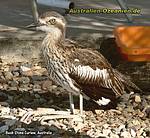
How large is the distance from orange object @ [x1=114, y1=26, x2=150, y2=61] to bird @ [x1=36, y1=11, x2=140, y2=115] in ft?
0.76

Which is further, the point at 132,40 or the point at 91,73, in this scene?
the point at 132,40

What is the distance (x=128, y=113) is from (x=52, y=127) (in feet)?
2.45

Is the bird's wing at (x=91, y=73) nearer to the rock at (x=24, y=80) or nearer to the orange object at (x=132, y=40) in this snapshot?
the orange object at (x=132, y=40)

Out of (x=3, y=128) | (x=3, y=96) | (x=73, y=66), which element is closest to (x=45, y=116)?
(x=3, y=128)

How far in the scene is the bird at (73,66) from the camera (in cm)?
469

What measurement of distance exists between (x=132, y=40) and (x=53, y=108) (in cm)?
104

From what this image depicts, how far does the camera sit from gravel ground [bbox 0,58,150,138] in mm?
4770

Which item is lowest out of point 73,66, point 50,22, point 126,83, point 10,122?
point 10,122

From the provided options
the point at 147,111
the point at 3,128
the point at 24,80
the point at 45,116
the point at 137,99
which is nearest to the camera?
the point at 3,128

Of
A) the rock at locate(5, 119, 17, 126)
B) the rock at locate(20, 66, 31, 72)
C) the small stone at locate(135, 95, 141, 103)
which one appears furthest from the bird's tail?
the rock at locate(20, 66, 31, 72)

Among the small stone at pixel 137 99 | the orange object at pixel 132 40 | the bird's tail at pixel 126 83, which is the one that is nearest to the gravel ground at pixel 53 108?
the small stone at pixel 137 99

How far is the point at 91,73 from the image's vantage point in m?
4.83

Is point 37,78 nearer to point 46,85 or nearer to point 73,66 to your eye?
point 46,85

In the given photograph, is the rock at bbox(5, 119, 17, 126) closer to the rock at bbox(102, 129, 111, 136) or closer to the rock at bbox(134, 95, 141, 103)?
the rock at bbox(102, 129, 111, 136)
